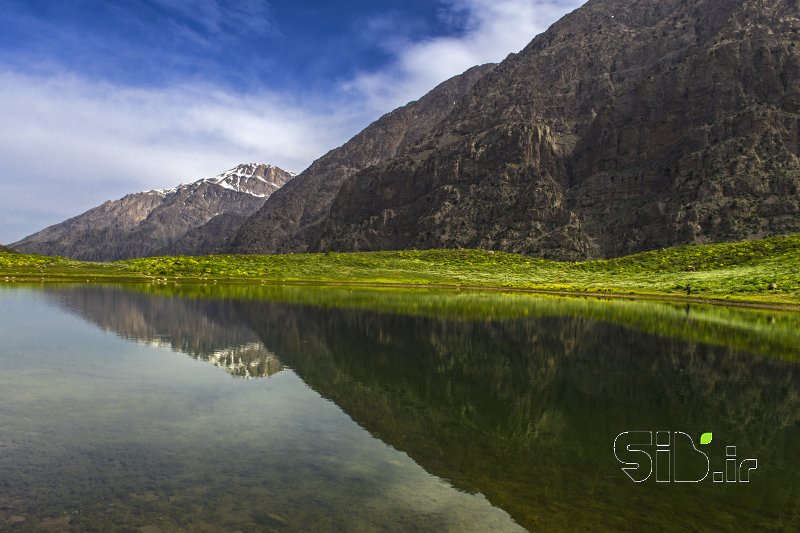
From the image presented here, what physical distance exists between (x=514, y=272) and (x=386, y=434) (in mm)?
152416

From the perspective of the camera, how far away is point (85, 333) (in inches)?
1462

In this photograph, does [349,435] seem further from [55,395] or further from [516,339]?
[516,339]

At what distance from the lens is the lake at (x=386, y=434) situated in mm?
→ 11953

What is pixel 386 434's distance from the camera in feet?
58.7

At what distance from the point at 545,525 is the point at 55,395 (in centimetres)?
1921

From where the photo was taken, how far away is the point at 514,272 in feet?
543

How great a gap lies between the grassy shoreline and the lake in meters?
72.8

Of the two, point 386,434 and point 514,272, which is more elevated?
point 514,272

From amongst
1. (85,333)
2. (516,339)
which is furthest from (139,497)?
(516,339)

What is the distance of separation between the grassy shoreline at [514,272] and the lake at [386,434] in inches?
2866

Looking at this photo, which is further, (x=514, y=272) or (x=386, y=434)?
(x=514, y=272)

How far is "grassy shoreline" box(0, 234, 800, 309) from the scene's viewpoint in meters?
104

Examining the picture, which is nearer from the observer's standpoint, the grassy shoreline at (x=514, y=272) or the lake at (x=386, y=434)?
the lake at (x=386, y=434)

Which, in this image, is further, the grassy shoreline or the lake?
the grassy shoreline
